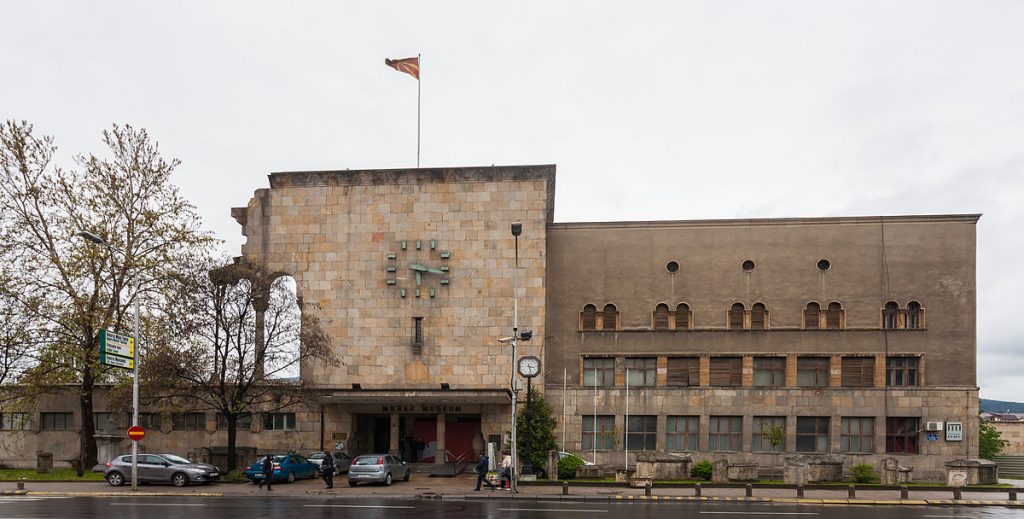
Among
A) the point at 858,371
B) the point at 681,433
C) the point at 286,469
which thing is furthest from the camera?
the point at 681,433

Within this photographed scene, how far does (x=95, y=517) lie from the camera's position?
960 inches

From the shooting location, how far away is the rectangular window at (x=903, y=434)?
1726 inches

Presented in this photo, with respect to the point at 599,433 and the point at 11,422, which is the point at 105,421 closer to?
the point at 11,422

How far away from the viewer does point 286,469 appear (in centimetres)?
3859

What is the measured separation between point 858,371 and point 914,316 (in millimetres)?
4032

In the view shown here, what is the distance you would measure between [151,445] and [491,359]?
1928cm

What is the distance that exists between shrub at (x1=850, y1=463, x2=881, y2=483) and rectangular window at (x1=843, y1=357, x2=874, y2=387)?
5.00 metres

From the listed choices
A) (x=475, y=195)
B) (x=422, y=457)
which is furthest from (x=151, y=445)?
(x=475, y=195)

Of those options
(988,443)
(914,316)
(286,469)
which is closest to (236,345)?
(286,469)

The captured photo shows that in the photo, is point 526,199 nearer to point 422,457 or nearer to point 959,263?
point 422,457

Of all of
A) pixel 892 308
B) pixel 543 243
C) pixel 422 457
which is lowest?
pixel 422 457

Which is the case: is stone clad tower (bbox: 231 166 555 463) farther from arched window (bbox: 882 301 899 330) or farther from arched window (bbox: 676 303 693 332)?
arched window (bbox: 882 301 899 330)

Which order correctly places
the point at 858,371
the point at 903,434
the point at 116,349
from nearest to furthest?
1. the point at 116,349
2. the point at 903,434
3. the point at 858,371

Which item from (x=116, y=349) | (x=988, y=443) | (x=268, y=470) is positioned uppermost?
(x=116, y=349)
